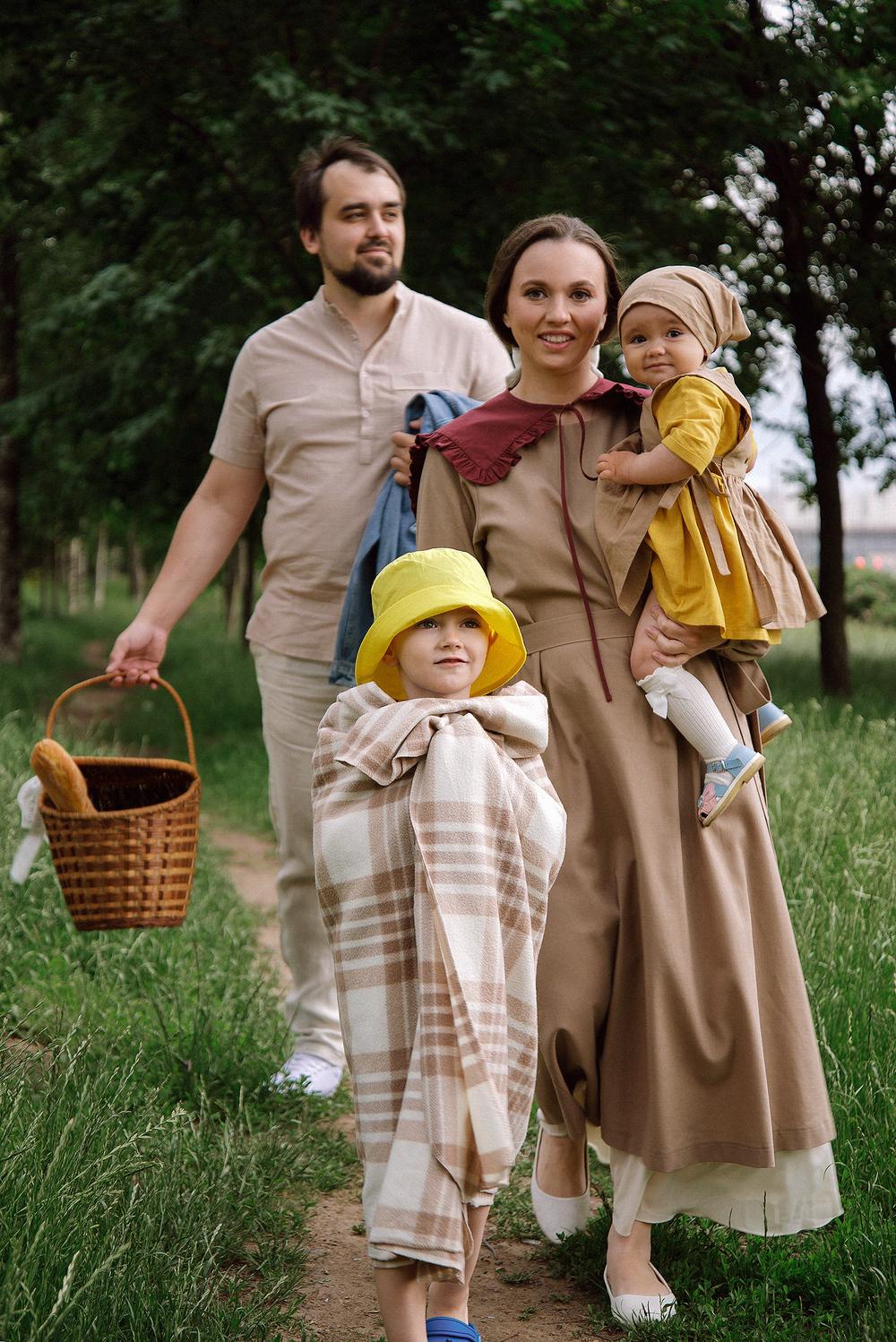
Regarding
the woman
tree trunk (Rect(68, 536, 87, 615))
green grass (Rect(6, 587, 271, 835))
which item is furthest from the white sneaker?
tree trunk (Rect(68, 536, 87, 615))

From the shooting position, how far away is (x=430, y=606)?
2.35 meters

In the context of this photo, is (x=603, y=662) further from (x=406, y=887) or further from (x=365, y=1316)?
(x=365, y=1316)

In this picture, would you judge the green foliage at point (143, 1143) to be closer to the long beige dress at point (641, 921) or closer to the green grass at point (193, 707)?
the long beige dress at point (641, 921)

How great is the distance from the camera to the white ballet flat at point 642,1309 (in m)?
2.78

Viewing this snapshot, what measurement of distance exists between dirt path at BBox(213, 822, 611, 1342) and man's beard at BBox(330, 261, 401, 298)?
8.30 ft

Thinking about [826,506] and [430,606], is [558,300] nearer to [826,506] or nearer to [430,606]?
[430,606]

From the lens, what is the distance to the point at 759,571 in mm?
2783

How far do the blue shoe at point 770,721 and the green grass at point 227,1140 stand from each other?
1.00m

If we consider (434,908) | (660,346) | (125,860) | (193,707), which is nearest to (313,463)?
(125,860)

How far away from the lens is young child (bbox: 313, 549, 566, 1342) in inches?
86.0

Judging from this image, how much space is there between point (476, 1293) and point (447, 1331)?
0.73 m

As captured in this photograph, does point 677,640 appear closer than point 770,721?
Yes

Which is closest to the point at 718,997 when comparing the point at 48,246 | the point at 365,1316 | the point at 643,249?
the point at 365,1316

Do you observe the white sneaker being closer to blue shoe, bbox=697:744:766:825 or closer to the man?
the man
